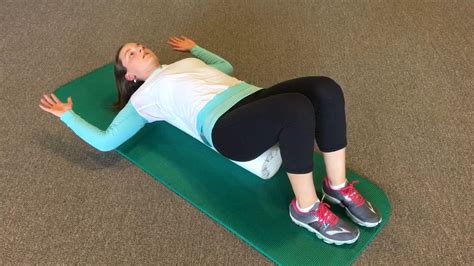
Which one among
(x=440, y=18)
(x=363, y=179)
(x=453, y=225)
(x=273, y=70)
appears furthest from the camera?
(x=440, y=18)

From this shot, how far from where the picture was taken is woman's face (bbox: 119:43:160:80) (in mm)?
1673

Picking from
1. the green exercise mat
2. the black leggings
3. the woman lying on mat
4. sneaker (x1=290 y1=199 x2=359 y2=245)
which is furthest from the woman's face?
sneaker (x1=290 y1=199 x2=359 y2=245)

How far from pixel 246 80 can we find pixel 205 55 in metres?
0.34

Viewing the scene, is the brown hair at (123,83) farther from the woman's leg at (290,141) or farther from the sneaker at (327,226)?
the sneaker at (327,226)

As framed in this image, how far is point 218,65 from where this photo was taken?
182 centimetres

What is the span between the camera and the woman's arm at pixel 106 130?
1.58 m

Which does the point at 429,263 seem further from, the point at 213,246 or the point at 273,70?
the point at 273,70

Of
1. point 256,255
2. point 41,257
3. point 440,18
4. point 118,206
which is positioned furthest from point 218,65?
point 440,18

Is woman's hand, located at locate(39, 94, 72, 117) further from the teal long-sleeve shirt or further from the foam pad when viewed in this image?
the foam pad

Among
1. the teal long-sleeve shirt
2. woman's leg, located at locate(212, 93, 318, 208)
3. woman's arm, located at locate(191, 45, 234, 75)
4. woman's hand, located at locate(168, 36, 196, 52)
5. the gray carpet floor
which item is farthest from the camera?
woman's hand, located at locate(168, 36, 196, 52)

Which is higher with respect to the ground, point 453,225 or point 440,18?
point 440,18

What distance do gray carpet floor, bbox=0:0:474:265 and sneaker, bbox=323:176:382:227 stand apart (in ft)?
0.27

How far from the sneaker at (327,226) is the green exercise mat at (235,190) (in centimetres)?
3

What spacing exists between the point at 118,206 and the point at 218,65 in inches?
29.3
